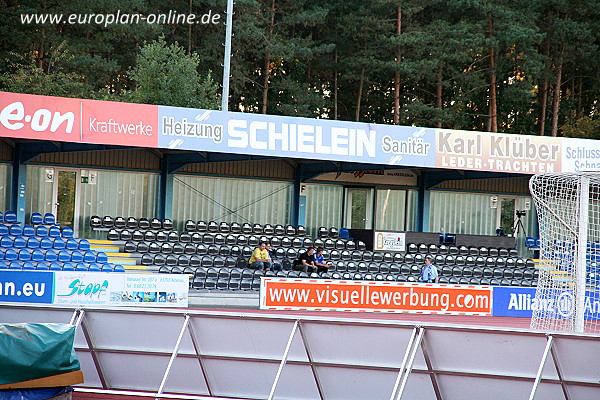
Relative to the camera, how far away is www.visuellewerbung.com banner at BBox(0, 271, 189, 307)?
59.4ft

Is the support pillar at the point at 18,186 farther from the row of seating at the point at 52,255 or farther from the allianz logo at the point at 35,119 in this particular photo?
the row of seating at the point at 52,255

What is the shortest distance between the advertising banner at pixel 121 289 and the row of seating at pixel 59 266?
3.56ft

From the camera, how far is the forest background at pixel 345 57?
3872cm

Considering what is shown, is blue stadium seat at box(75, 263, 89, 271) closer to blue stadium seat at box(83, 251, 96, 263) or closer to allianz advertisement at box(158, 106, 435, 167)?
blue stadium seat at box(83, 251, 96, 263)

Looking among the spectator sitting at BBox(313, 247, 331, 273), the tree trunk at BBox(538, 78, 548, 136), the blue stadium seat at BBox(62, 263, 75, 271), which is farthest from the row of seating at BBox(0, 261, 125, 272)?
the tree trunk at BBox(538, 78, 548, 136)

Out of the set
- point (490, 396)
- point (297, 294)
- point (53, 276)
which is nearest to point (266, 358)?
point (490, 396)

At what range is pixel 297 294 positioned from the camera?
21.2m

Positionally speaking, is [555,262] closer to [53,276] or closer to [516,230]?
[53,276]

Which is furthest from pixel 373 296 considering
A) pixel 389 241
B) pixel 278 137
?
pixel 389 241

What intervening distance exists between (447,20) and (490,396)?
Result: 4038 centimetres

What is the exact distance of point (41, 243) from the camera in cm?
2141

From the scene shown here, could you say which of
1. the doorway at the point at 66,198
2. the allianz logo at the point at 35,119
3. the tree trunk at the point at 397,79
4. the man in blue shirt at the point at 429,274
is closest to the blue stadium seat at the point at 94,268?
the allianz logo at the point at 35,119

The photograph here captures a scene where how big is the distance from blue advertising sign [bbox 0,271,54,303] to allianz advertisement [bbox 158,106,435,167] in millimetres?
5661

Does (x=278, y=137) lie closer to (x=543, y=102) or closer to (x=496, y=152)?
(x=496, y=152)
